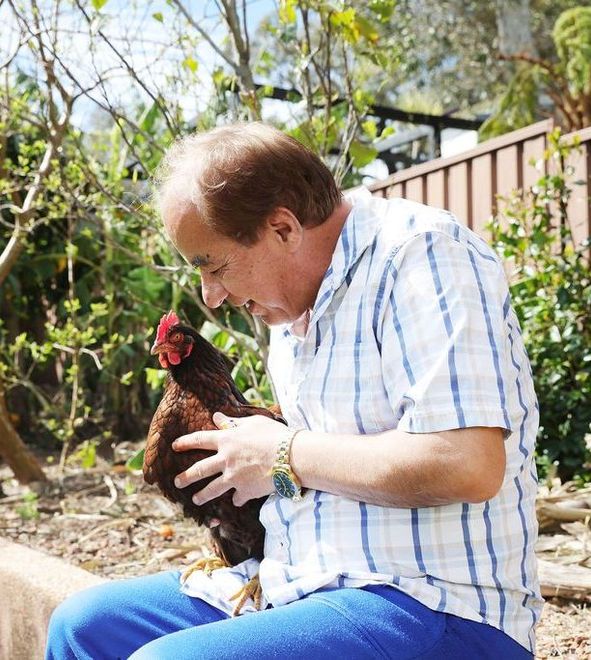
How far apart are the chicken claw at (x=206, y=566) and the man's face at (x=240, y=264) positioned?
611mm

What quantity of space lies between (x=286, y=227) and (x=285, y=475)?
45 cm

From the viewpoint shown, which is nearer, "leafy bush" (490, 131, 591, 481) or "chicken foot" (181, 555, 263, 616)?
"chicken foot" (181, 555, 263, 616)

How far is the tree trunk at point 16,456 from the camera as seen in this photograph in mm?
4867

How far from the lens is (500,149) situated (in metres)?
5.16

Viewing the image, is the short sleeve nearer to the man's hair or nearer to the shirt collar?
the shirt collar

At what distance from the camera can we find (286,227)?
1.66 meters

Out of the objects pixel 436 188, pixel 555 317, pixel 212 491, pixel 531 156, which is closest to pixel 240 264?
pixel 212 491

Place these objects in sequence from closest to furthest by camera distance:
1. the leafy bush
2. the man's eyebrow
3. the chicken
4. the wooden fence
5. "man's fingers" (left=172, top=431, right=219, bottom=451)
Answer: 1. the man's eyebrow
2. "man's fingers" (left=172, top=431, right=219, bottom=451)
3. the chicken
4. the leafy bush
5. the wooden fence

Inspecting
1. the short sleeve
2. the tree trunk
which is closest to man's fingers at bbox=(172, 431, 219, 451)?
the short sleeve

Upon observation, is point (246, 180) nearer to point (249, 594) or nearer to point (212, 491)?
point (212, 491)

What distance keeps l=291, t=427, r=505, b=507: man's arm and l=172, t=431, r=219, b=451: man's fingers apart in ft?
1.11

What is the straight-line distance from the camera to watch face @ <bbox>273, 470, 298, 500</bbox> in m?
1.60

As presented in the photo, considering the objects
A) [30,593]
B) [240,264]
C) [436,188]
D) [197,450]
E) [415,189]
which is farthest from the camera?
[415,189]

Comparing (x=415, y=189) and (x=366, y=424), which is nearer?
(x=366, y=424)
